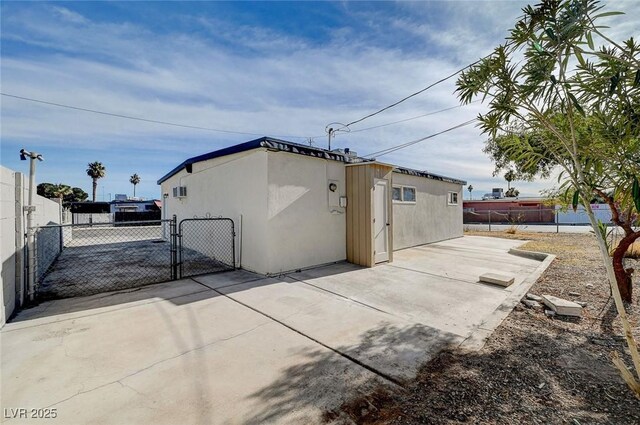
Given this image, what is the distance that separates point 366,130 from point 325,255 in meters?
8.99

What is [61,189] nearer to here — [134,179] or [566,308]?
[134,179]

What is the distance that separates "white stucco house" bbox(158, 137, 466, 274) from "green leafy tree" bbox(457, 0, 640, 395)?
3.75 metres

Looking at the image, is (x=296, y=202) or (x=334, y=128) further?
(x=334, y=128)

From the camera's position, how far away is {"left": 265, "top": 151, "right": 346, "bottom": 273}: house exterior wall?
561cm

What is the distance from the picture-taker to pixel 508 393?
206cm

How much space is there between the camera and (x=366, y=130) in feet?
44.3

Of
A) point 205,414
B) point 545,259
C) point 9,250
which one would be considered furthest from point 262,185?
point 545,259

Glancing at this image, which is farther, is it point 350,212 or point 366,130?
point 366,130

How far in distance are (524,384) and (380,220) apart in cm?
480

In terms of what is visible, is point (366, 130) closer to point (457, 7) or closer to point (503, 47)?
point (457, 7)

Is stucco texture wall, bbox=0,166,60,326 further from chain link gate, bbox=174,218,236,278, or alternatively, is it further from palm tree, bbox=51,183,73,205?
palm tree, bbox=51,183,73,205

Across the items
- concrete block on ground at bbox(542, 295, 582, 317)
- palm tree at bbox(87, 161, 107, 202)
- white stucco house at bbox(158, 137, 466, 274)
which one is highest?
palm tree at bbox(87, 161, 107, 202)

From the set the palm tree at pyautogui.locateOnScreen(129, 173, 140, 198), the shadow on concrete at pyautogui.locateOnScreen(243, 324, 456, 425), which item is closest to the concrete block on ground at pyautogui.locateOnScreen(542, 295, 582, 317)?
the shadow on concrete at pyautogui.locateOnScreen(243, 324, 456, 425)

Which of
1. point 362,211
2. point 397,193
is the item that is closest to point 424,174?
point 397,193
